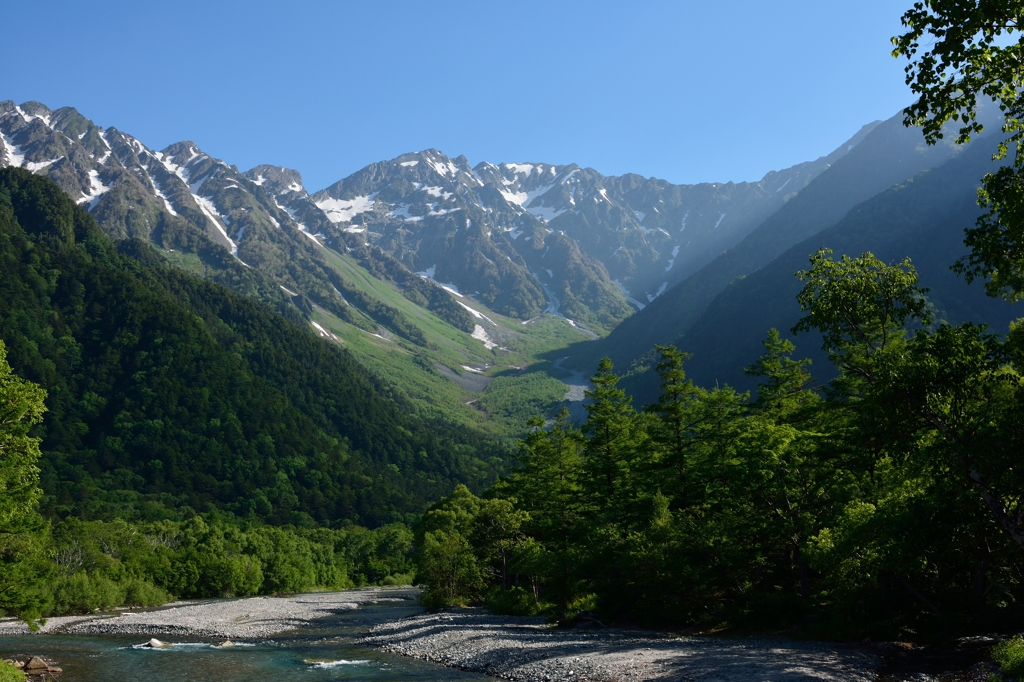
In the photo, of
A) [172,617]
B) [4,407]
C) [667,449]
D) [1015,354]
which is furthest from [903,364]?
[172,617]

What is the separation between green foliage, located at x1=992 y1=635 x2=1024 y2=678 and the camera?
2112 centimetres

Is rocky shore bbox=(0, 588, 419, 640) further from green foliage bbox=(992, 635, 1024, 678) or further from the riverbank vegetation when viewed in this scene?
green foliage bbox=(992, 635, 1024, 678)

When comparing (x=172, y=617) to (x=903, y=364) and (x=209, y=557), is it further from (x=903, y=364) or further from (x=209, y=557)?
(x=903, y=364)

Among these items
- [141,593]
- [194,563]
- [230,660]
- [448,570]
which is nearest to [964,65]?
[230,660]

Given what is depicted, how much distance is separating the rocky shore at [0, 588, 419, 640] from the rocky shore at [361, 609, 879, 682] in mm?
16512

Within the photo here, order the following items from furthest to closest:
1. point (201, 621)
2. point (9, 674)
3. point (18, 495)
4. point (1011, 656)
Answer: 1. point (201, 621)
2. point (18, 495)
3. point (9, 674)
4. point (1011, 656)

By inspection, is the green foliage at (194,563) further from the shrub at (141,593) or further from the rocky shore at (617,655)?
the rocky shore at (617,655)

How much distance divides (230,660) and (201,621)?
29.1 metres

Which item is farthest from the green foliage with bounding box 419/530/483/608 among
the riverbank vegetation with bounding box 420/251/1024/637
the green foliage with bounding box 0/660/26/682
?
the green foliage with bounding box 0/660/26/682

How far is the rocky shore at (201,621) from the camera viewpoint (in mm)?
62219

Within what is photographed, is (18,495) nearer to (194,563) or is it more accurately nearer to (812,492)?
(812,492)

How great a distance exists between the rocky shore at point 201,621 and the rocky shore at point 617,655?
16.5 metres

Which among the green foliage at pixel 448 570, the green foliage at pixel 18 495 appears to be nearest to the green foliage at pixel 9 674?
the green foliage at pixel 18 495

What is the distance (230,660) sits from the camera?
4531cm
